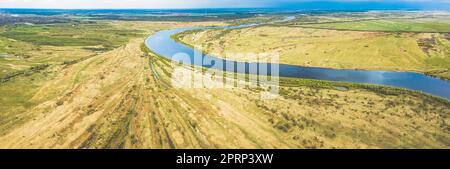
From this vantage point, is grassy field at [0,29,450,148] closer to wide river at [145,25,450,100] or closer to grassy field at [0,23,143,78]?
wide river at [145,25,450,100]

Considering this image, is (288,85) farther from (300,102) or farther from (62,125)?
(62,125)

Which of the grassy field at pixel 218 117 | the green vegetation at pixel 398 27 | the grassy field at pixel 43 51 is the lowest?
the grassy field at pixel 218 117

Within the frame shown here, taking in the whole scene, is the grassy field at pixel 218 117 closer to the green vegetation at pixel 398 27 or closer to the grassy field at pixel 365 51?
the grassy field at pixel 365 51

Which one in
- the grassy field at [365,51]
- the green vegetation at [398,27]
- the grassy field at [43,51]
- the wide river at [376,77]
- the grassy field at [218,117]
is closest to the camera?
the grassy field at [218,117]

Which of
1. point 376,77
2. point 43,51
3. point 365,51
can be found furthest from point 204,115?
point 43,51

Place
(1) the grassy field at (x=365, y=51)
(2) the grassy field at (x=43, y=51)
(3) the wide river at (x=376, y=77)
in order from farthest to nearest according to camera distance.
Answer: (2) the grassy field at (x=43, y=51)
(1) the grassy field at (x=365, y=51)
(3) the wide river at (x=376, y=77)

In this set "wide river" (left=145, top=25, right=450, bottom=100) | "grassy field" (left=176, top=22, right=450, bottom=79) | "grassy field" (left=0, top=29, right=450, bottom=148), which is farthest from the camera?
"grassy field" (left=176, top=22, right=450, bottom=79)

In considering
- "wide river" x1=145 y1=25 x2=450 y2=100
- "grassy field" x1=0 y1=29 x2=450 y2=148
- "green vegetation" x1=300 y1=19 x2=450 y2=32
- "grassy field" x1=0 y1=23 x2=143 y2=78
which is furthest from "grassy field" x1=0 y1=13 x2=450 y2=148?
"green vegetation" x1=300 y1=19 x2=450 y2=32

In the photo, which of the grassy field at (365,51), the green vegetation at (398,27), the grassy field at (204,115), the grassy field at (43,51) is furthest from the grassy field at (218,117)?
the green vegetation at (398,27)

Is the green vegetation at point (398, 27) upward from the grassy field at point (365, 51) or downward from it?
upward

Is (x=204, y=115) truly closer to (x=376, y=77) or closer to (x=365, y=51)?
(x=376, y=77)

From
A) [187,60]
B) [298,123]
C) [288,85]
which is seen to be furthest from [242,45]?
[298,123]
